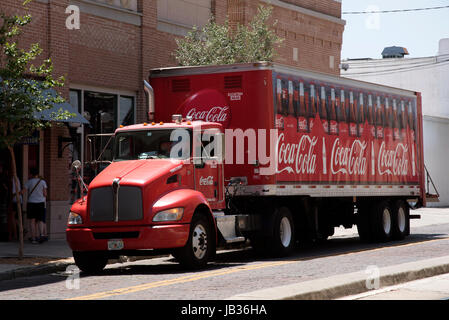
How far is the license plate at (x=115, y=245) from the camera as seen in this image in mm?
14594

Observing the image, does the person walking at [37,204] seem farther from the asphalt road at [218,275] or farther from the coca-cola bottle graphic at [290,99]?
the coca-cola bottle graphic at [290,99]

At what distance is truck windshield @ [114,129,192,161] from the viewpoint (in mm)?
15750

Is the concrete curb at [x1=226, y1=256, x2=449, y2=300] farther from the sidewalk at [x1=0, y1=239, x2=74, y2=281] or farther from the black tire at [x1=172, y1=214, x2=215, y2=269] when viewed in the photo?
the sidewalk at [x1=0, y1=239, x2=74, y2=281]

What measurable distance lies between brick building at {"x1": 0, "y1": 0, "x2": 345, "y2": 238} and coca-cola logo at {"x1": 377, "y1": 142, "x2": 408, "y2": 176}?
754 centimetres

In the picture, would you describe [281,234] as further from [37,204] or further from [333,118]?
[37,204]

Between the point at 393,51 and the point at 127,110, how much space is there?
41.6m

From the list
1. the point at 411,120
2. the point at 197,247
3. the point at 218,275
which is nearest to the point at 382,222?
the point at 411,120

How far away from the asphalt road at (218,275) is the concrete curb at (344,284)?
1000mm

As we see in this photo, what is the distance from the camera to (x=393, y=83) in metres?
56.6

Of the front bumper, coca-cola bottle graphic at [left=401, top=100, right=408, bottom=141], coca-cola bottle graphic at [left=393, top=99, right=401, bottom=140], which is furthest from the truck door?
coca-cola bottle graphic at [left=401, top=100, right=408, bottom=141]

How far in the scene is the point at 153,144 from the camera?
16.0 meters
